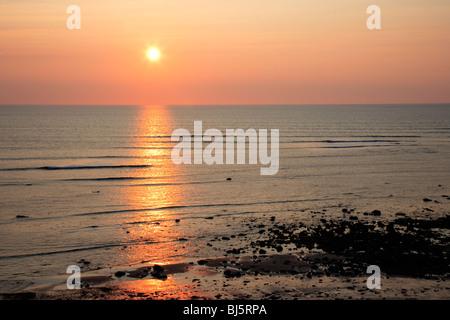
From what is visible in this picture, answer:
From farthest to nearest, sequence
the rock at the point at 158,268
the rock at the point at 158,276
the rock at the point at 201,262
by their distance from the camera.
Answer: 1. the rock at the point at 201,262
2. the rock at the point at 158,268
3. the rock at the point at 158,276

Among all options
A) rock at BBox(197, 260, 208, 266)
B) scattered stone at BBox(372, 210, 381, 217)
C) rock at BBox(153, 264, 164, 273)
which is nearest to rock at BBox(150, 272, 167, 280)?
rock at BBox(153, 264, 164, 273)

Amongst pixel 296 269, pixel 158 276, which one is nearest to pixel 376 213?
pixel 296 269

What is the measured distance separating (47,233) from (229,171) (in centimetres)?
2743

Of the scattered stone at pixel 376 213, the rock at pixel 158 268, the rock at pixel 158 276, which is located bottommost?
the rock at pixel 158 276

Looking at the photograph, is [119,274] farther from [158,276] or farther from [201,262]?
[201,262]

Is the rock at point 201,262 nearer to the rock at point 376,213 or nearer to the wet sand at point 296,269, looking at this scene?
the wet sand at point 296,269

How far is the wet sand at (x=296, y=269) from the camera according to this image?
16484mm

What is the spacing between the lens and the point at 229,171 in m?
50.7

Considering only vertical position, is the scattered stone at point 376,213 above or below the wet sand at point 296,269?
above

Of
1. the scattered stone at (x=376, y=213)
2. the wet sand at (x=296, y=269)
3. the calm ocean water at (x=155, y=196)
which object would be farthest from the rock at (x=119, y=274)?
the scattered stone at (x=376, y=213)

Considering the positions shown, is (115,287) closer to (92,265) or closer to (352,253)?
(92,265)

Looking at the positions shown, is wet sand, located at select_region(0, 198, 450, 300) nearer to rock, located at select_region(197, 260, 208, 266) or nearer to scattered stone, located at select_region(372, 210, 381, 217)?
rock, located at select_region(197, 260, 208, 266)

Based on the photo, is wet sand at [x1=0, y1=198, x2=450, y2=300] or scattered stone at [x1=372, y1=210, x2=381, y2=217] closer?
wet sand at [x1=0, y1=198, x2=450, y2=300]

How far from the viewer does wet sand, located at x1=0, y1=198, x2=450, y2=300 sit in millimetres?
16484
